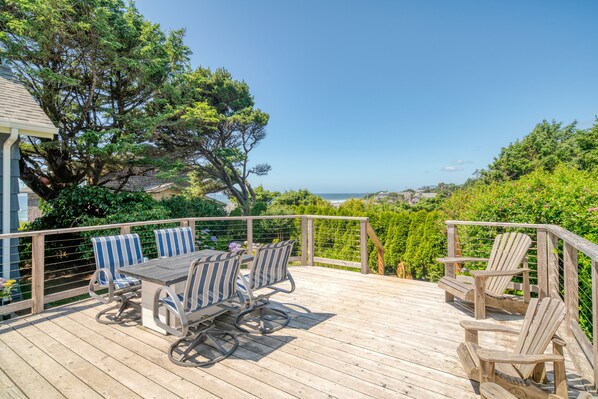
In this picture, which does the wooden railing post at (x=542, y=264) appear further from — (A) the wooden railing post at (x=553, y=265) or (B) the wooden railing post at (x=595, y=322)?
(B) the wooden railing post at (x=595, y=322)

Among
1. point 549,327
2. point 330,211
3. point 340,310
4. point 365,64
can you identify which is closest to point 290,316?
point 340,310

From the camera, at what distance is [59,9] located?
22.2 feet

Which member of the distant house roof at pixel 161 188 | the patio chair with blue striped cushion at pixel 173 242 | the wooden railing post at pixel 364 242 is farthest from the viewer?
the distant house roof at pixel 161 188

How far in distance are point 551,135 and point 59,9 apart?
2590 centimetres

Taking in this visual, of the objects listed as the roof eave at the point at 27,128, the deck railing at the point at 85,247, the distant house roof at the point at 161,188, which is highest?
the roof eave at the point at 27,128

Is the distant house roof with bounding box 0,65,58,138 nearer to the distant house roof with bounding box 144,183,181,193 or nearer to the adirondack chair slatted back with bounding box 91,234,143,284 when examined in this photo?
the adirondack chair slatted back with bounding box 91,234,143,284

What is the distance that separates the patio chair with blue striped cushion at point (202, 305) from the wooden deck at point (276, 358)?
0.13 meters

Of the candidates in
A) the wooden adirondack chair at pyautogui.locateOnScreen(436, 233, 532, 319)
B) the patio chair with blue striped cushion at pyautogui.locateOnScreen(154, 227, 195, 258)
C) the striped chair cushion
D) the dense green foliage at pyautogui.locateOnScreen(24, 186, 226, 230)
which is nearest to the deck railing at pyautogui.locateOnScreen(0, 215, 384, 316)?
the dense green foliage at pyautogui.locateOnScreen(24, 186, 226, 230)

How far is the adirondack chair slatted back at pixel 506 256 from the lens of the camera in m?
3.43

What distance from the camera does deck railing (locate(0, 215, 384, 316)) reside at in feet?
12.2

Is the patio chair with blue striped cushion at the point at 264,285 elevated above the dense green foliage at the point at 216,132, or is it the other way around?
the dense green foliage at the point at 216,132

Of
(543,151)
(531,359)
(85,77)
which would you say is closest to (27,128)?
(85,77)

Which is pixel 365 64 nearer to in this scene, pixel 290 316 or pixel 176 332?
pixel 290 316

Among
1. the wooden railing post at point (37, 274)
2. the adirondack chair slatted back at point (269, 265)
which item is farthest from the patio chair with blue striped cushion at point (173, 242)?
the adirondack chair slatted back at point (269, 265)
